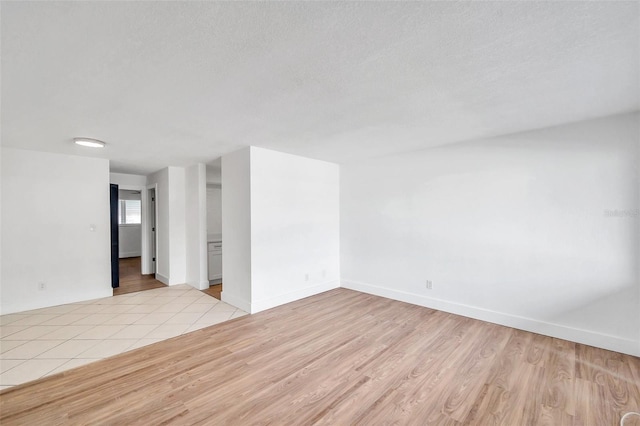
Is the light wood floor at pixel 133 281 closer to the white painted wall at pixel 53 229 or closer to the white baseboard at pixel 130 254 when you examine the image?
the white painted wall at pixel 53 229

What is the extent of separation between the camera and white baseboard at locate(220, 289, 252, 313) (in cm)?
370

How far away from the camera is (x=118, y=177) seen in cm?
571

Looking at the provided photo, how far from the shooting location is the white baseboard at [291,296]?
3719 millimetres

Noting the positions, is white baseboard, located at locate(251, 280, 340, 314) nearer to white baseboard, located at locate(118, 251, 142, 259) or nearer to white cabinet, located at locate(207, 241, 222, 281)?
white cabinet, located at locate(207, 241, 222, 281)

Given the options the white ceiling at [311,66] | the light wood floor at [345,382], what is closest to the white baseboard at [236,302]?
the light wood floor at [345,382]

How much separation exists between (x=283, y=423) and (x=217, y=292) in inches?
131

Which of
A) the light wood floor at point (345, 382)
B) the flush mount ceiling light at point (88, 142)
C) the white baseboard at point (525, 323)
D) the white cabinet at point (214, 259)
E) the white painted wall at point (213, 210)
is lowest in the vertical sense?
the light wood floor at point (345, 382)

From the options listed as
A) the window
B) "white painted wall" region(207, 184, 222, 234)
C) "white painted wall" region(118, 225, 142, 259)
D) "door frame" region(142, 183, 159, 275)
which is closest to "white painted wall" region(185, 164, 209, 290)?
"white painted wall" region(207, 184, 222, 234)

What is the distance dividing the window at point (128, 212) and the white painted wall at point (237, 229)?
22.6 feet

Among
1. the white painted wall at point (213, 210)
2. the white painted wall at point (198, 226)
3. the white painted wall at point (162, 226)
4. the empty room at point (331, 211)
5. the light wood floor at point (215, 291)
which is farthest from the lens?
the white painted wall at point (213, 210)

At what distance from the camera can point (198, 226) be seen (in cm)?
492

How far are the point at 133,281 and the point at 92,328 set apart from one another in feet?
8.68

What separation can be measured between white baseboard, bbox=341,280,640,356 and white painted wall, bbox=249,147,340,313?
1.18m

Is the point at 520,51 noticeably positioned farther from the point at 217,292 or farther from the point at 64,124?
the point at 217,292
